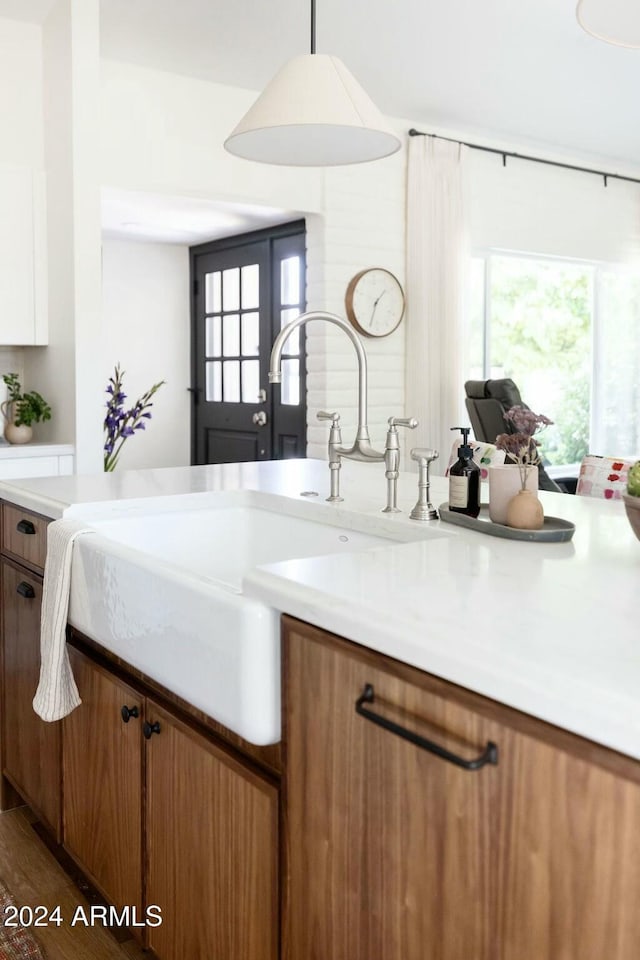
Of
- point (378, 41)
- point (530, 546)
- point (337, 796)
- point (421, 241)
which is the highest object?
point (378, 41)

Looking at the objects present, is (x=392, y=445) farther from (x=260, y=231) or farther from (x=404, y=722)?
(x=260, y=231)

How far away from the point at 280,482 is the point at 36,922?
1.16 metres

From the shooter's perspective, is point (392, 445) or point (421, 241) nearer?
point (392, 445)

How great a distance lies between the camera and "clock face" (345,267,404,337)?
4.92 meters

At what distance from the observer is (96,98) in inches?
141

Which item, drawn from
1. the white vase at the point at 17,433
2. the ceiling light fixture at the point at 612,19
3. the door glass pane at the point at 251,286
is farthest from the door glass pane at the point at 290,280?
the ceiling light fixture at the point at 612,19

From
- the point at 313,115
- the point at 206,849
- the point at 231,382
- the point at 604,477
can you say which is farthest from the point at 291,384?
the point at 206,849

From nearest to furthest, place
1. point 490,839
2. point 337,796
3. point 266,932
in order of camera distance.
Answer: point 490,839, point 337,796, point 266,932

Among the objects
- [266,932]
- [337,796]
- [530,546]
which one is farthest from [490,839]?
[530,546]

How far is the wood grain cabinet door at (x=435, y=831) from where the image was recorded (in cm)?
80

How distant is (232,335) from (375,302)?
47.4 inches

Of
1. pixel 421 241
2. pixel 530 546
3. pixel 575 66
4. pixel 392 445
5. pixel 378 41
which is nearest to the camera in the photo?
pixel 530 546

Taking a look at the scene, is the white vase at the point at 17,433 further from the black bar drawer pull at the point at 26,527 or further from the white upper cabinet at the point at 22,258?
the black bar drawer pull at the point at 26,527

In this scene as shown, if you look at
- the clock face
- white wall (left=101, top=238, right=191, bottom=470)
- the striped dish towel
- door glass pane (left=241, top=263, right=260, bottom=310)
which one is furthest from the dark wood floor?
white wall (left=101, top=238, right=191, bottom=470)
